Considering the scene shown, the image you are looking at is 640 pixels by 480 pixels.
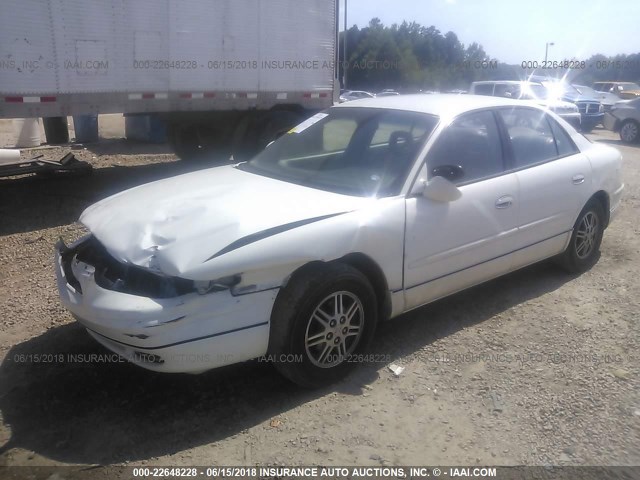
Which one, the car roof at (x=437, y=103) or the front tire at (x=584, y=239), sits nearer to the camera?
the car roof at (x=437, y=103)

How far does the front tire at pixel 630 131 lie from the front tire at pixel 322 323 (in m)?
14.7

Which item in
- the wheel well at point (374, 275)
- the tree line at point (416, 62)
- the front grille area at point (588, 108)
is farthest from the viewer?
the tree line at point (416, 62)

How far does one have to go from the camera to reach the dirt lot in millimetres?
2859

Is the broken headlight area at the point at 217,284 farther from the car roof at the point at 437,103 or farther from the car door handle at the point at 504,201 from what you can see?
the car door handle at the point at 504,201

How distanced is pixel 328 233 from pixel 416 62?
41.3 m

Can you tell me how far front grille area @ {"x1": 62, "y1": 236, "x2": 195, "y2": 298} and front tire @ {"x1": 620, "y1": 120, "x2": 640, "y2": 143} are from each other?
51.0ft

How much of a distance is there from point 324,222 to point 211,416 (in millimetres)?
1217

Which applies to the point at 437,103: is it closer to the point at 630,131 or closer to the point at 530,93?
the point at 530,93

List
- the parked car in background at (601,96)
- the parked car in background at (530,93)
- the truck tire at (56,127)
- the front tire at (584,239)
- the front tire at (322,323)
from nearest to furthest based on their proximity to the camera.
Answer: the front tire at (322,323)
the front tire at (584,239)
the truck tire at (56,127)
the parked car in background at (530,93)
the parked car in background at (601,96)

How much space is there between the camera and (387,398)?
10.8 ft

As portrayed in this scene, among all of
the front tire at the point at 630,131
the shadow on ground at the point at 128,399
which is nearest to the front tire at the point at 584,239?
the shadow on ground at the point at 128,399

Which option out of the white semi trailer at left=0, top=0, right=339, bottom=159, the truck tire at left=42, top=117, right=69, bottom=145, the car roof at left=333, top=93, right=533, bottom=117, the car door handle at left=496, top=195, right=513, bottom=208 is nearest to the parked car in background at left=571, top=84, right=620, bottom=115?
the white semi trailer at left=0, top=0, right=339, bottom=159

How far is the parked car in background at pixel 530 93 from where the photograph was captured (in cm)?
1532

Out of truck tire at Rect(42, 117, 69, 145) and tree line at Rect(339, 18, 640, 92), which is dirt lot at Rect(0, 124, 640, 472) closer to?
truck tire at Rect(42, 117, 69, 145)
